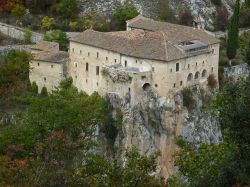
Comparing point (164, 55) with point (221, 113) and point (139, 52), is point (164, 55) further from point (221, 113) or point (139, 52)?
point (221, 113)

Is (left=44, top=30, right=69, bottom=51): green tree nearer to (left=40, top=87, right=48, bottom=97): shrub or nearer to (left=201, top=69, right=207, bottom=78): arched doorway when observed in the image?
(left=40, top=87, right=48, bottom=97): shrub

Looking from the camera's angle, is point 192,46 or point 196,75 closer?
point 192,46

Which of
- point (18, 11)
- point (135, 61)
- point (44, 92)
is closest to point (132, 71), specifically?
point (135, 61)

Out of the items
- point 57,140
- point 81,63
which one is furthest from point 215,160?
point 81,63

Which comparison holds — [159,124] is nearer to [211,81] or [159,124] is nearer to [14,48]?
[211,81]

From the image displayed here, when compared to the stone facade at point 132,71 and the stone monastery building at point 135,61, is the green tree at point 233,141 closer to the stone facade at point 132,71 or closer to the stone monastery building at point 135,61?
the stone facade at point 132,71

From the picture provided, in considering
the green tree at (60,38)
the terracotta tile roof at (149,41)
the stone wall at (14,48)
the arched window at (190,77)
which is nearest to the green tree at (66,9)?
the green tree at (60,38)

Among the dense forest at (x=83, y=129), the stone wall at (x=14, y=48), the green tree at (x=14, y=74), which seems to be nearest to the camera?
the dense forest at (x=83, y=129)

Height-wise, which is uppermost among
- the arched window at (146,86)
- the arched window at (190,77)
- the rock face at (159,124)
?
the arched window at (190,77)
